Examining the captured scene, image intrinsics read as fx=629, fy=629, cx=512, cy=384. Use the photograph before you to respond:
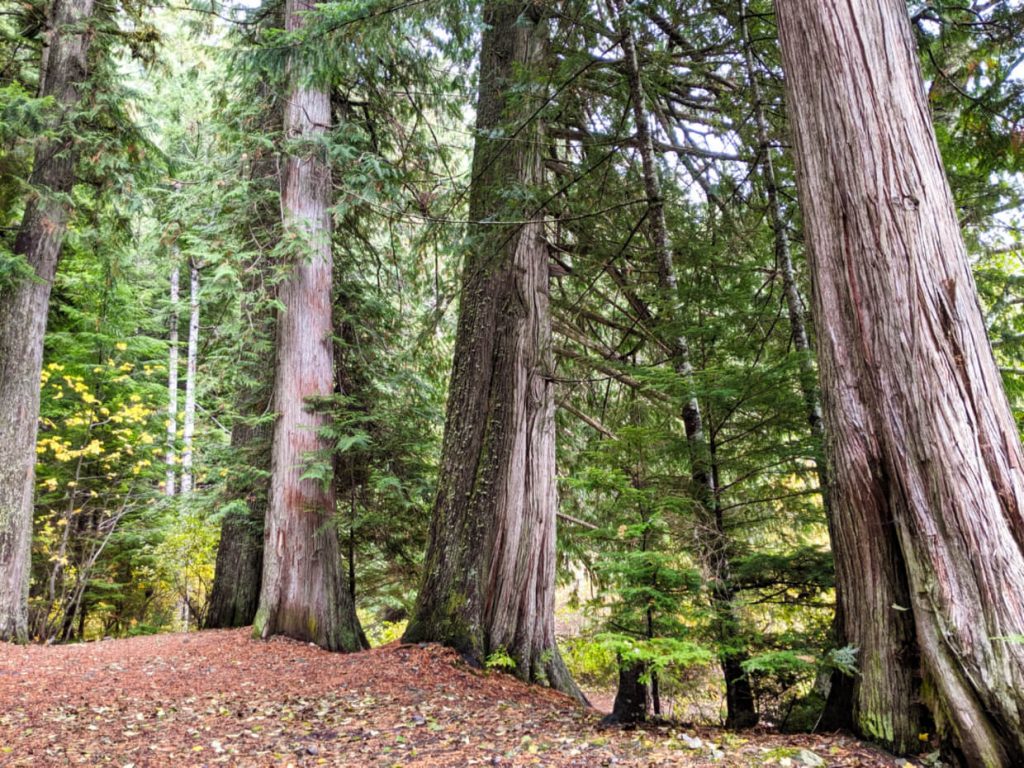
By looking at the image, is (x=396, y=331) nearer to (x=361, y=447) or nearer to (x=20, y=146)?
(x=361, y=447)

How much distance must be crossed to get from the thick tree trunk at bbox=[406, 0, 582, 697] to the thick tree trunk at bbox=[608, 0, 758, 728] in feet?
3.30

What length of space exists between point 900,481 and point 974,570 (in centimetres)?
45

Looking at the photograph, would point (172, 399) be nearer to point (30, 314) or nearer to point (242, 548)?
point (30, 314)

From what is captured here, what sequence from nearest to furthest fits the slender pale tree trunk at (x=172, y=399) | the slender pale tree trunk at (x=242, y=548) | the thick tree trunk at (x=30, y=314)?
1. the thick tree trunk at (x=30, y=314)
2. the slender pale tree trunk at (x=242, y=548)
3. the slender pale tree trunk at (x=172, y=399)

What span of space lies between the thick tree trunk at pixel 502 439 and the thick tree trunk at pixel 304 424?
4.92ft

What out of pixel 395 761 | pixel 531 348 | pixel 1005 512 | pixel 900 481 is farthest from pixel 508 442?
pixel 1005 512

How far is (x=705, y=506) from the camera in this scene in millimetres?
4000

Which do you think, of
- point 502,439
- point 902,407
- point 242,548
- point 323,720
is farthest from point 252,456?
point 902,407

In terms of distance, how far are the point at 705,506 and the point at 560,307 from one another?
10.1 feet

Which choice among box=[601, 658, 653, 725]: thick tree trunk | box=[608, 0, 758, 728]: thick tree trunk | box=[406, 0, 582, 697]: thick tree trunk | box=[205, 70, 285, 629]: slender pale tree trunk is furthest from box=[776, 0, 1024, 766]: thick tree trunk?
box=[205, 70, 285, 629]: slender pale tree trunk

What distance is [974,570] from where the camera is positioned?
265 centimetres

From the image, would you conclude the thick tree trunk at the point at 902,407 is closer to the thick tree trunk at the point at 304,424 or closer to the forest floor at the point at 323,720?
the forest floor at the point at 323,720

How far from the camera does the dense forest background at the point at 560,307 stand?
3.90m

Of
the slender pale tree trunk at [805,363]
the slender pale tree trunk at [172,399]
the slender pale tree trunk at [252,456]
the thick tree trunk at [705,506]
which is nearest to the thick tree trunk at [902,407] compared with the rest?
the slender pale tree trunk at [805,363]
